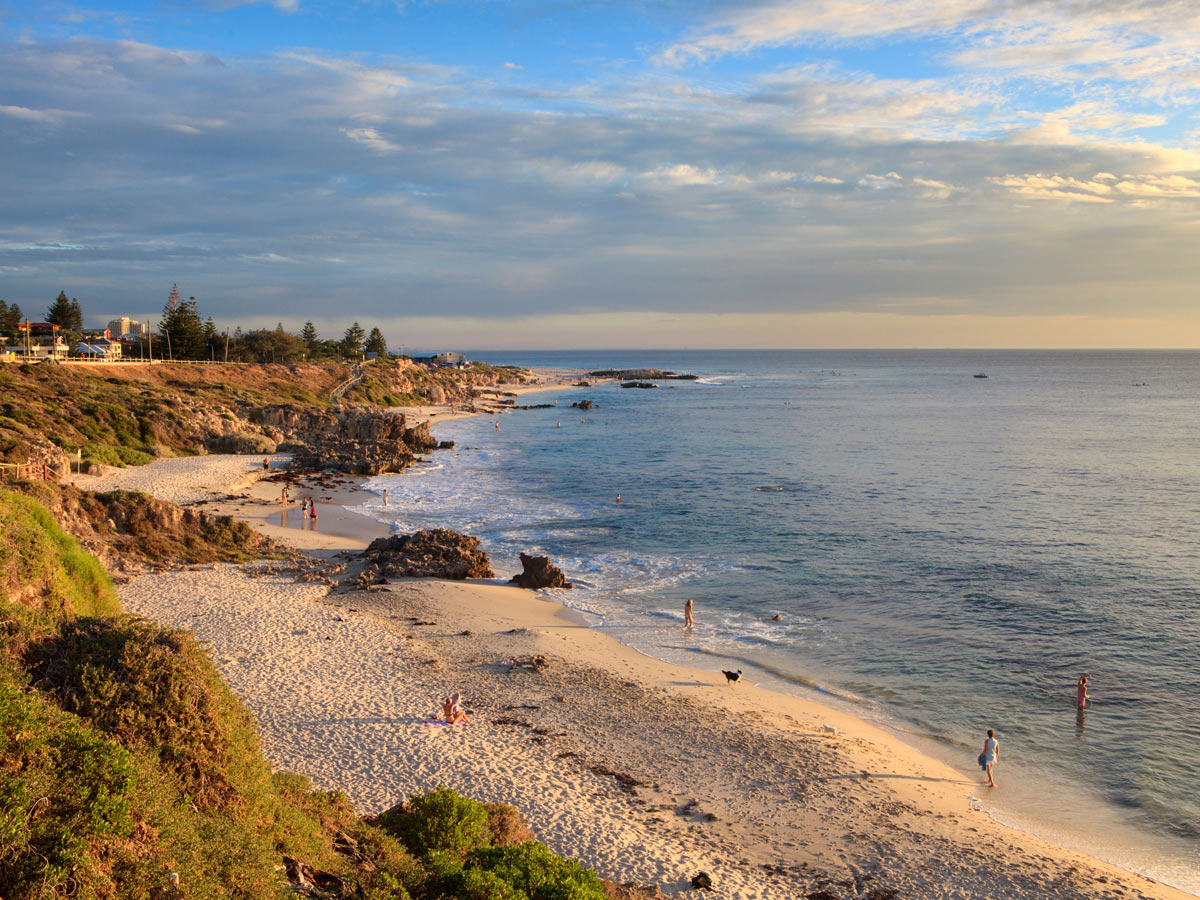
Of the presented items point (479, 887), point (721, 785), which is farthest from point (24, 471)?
point (479, 887)

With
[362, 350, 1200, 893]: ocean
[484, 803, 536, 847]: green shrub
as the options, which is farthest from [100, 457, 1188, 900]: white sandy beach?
[484, 803, 536, 847]: green shrub

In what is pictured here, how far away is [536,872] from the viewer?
8250 millimetres

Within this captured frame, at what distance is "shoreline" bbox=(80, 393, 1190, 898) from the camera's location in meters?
13.1

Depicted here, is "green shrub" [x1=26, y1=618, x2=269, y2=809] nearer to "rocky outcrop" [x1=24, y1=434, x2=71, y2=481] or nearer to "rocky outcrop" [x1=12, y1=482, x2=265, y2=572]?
"rocky outcrop" [x1=12, y1=482, x2=265, y2=572]

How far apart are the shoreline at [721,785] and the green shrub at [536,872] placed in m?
4.11

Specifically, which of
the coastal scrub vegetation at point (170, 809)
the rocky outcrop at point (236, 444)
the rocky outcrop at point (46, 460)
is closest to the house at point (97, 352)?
the rocky outcrop at point (236, 444)

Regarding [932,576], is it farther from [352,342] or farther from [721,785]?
[352,342]

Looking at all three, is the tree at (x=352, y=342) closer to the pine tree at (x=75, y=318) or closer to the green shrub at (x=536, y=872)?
the pine tree at (x=75, y=318)

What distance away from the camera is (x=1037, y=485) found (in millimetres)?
52344

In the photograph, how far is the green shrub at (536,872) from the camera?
26.4 feet

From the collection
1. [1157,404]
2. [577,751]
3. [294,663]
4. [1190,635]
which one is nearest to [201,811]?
[577,751]

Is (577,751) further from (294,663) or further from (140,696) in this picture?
(140,696)

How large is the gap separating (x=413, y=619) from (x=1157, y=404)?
135685mm

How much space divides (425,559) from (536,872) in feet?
76.8
